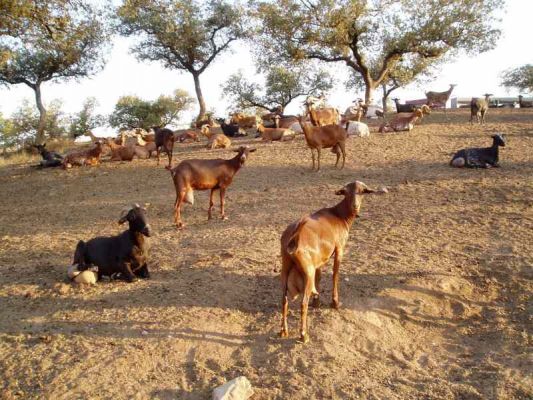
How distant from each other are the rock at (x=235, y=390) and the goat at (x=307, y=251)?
99 centimetres

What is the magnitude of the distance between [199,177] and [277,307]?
4.39 m

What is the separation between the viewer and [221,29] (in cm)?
3033

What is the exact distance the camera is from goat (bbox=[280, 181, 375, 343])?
515 centimetres

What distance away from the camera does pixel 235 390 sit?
14.3 ft

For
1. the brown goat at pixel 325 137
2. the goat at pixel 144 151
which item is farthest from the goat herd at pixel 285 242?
the goat at pixel 144 151

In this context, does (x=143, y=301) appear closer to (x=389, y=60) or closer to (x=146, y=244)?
(x=146, y=244)

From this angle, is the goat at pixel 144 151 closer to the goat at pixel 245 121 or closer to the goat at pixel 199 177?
the goat at pixel 199 177

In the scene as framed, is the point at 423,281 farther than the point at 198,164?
No

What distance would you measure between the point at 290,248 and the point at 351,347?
1312mm

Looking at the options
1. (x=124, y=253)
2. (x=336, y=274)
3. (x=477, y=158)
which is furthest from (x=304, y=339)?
(x=477, y=158)

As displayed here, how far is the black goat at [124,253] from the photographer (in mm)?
6961

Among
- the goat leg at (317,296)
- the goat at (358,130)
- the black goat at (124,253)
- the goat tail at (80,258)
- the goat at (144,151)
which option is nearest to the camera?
the goat leg at (317,296)

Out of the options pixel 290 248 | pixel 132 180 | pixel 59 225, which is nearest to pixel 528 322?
pixel 290 248

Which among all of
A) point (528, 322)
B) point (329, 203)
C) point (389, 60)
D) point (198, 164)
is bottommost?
point (528, 322)
